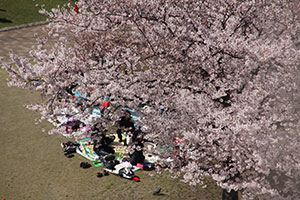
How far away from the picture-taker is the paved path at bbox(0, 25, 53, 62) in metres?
24.3

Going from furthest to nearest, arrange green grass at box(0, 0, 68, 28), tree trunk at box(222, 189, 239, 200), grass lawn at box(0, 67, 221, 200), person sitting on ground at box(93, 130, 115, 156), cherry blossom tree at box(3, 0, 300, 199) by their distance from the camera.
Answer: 1. green grass at box(0, 0, 68, 28)
2. person sitting on ground at box(93, 130, 115, 156)
3. grass lawn at box(0, 67, 221, 200)
4. tree trunk at box(222, 189, 239, 200)
5. cherry blossom tree at box(3, 0, 300, 199)

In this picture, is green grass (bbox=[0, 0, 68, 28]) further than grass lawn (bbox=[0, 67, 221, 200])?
Yes

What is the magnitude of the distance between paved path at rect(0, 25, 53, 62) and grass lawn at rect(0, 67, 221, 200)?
527 inches

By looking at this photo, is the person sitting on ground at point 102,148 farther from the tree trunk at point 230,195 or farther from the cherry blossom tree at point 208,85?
the tree trunk at point 230,195

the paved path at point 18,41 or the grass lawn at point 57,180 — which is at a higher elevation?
the paved path at point 18,41

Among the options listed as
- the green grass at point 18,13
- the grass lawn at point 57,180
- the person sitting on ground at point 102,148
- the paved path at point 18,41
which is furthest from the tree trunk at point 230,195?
the green grass at point 18,13

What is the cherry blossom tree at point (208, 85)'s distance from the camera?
18.6ft

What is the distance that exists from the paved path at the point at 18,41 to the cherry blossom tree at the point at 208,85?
18.3m

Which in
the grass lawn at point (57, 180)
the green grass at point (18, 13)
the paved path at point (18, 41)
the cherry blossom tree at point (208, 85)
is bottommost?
the grass lawn at point (57, 180)

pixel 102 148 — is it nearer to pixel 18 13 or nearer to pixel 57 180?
pixel 57 180

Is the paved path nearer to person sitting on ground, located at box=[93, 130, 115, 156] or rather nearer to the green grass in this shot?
the green grass

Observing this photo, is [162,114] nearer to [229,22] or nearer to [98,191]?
[229,22]

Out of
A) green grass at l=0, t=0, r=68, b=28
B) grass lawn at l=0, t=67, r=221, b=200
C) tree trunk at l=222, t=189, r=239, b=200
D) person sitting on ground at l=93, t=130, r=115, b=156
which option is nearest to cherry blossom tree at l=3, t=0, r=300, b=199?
tree trunk at l=222, t=189, r=239, b=200

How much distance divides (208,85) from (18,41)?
82.9 feet
